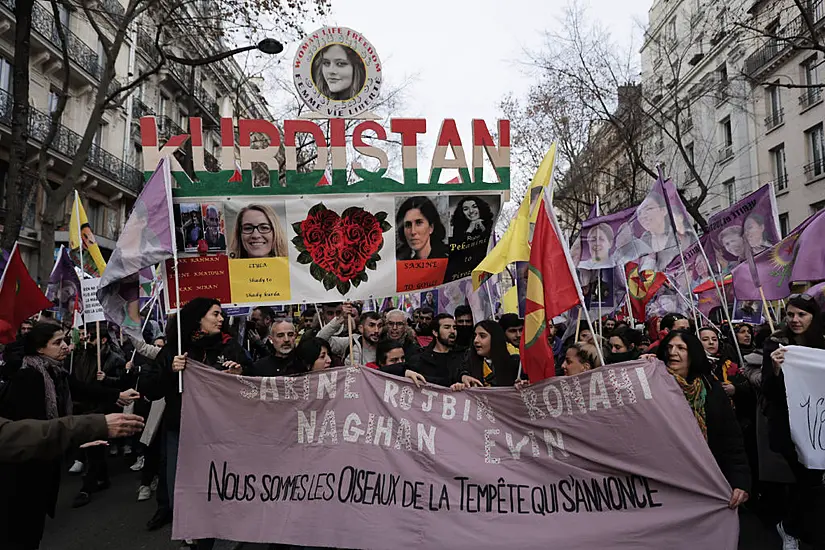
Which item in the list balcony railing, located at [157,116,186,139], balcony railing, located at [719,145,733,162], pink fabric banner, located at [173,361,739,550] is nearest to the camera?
pink fabric banner, located at [173,361,739,550]

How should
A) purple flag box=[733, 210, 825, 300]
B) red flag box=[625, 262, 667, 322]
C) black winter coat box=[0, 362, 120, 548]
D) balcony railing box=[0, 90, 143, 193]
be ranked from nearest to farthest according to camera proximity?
1. black winter coat box=[0, 362, 120, 548]
2. purple flag box=[733, 210, 825, 300]
3. red flag box=[625, 262, 667, 322]
4. balcony railing box=[0, 90, 143, 193]

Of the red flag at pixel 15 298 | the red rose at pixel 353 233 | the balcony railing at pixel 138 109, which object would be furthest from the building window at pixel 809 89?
the balcony railing at pixel 138 109

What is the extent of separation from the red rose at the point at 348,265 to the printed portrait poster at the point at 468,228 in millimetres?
773

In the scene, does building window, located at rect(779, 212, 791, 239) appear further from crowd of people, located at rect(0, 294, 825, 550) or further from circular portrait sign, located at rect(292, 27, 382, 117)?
circular portrait sign, located at rect(292, 27, 382, 117)

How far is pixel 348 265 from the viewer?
17.2 ft

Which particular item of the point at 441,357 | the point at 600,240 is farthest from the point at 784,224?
the point at 441,357

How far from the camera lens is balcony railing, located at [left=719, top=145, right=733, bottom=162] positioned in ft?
102

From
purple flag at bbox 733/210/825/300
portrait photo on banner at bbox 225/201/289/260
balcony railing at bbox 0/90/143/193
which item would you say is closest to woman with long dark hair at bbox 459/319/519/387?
portrait photo on banner at bbox 225/201/289/260

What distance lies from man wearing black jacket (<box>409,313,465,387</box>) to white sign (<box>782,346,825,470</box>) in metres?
2.29

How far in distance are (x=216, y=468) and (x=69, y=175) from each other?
29.9ft

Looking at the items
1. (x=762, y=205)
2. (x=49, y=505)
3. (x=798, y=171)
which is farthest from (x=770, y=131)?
(x=49, y=505)

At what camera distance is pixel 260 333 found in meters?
10.9

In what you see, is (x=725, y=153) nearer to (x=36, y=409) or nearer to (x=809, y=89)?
(x=809, y=89)

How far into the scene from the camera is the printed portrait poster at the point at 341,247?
517cm
